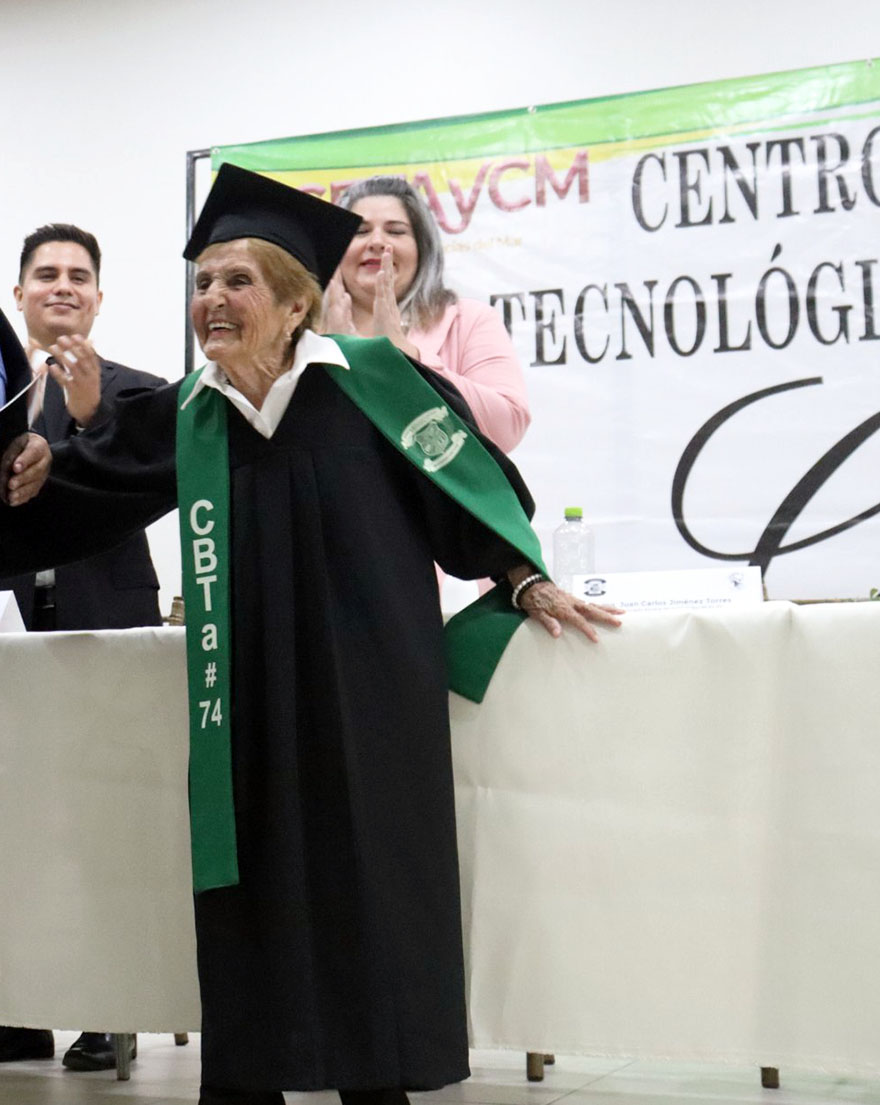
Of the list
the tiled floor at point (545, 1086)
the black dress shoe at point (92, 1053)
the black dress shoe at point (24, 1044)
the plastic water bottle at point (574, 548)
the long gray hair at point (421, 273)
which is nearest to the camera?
the tiled floor at point (545, 1086)

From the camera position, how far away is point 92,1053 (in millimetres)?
3084

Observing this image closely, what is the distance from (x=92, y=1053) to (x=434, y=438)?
171 centimetres

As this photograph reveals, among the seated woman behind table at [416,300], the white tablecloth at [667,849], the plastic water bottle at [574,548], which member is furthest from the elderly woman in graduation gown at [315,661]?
the plastic water bottle at [574,548]

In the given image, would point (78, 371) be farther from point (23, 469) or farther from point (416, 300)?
point (416, 300)

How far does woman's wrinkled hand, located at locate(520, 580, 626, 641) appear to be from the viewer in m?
2.28

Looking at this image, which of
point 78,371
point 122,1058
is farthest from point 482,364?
point 122,1058

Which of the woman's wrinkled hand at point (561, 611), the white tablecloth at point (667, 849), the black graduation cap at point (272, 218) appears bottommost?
the white tablecloth at point (667, 849)

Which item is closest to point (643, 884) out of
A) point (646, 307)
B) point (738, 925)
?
point (738, 925)

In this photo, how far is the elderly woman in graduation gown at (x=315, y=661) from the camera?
212cm

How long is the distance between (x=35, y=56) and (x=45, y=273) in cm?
239

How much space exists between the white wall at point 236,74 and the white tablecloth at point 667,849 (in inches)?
119

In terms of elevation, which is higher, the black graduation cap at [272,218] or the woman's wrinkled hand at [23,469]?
the black graduation cap at [272,218]

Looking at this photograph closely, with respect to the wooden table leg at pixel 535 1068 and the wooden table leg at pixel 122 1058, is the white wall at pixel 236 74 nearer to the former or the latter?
the wooden table leg at pixel 122 1058

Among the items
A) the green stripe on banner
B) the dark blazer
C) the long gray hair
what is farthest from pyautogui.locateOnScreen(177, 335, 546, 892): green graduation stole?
the green stripe on banner
